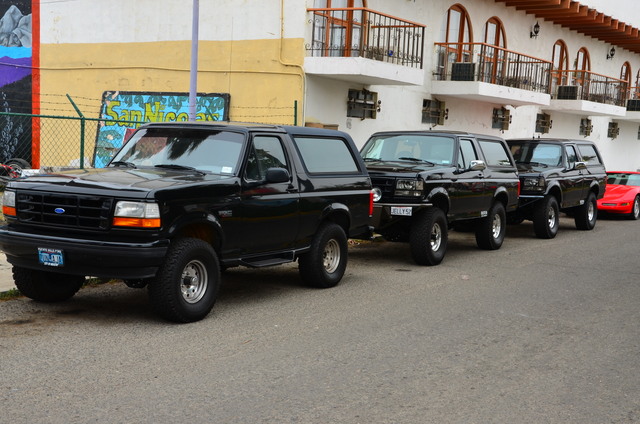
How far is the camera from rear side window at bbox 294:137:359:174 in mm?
8773

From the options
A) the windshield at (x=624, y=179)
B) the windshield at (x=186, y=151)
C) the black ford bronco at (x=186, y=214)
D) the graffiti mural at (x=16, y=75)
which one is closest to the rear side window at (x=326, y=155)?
the black ford bronco at (x=186, y=214)

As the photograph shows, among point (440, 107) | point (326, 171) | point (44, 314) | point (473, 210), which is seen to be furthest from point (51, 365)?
point (440, 107)

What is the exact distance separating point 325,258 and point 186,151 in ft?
7.32

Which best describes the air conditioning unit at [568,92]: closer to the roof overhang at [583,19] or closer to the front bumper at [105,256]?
the roof overhang at [583,19]

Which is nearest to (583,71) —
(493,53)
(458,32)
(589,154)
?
(493,53)

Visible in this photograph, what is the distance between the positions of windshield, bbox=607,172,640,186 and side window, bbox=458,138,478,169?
9.96 metres

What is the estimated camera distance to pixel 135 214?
6.50 m

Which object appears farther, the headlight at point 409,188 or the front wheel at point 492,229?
the front wheel at point 492,229

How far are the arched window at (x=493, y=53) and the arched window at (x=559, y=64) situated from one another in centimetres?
409

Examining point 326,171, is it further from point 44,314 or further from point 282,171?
point 44,314

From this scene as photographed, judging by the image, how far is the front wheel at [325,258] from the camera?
8742 mm

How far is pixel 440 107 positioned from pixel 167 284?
16344mm

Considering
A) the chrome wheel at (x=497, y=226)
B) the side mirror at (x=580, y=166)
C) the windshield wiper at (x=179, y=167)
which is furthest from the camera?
the side mirror at (x=580, y=166)

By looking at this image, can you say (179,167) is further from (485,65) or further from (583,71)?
(583,71)
